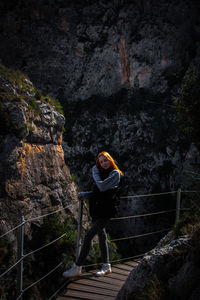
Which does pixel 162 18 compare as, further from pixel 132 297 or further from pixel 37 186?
pixel 132 297

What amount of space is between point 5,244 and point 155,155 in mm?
13458

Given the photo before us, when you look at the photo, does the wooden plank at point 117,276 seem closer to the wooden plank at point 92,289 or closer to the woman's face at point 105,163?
the wooden plank at point 92,289

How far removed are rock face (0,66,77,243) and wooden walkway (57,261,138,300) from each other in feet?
6.28

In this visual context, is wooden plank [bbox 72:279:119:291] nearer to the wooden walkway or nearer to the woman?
the wooden walkway

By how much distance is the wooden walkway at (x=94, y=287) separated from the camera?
9.80ft

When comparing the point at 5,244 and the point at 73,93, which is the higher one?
the point at 73,93

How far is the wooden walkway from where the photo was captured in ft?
9.80

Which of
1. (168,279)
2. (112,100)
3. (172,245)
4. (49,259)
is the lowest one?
(49,259)

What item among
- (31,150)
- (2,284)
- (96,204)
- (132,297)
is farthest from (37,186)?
(132,297)

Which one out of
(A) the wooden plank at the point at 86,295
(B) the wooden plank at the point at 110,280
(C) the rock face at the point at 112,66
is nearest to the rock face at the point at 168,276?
(A) the wooden plank at the point at 86,295

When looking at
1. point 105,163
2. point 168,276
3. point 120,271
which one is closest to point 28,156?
point 105,163

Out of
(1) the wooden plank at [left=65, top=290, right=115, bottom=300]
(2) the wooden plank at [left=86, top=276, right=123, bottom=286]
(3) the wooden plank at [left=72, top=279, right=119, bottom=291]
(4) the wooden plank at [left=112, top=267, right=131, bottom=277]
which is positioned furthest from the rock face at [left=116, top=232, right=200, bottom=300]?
(4) the wooden plank at [left=112, top=267, right=131, bottom=277]

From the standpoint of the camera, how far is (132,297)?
7.88ft

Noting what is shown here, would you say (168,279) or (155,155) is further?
(155,155)
